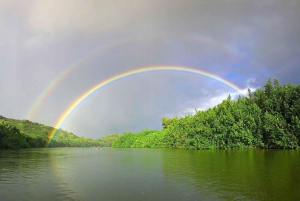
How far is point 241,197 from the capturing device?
12336 millimetres

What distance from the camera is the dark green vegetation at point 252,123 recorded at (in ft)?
175

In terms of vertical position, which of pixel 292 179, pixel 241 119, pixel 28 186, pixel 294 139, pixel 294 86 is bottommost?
pixel 28 186

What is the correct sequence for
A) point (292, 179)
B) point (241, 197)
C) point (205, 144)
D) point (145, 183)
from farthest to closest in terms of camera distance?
point (205, 144)
point (145, 183)
point (292, 179)
point (241, 197)

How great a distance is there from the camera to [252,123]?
59.7 m

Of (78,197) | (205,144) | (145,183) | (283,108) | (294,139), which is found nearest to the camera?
(78,197)

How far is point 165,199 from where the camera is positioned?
41.2 ft

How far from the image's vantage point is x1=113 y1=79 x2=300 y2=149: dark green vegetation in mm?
53353

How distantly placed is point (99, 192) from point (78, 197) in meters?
1.58

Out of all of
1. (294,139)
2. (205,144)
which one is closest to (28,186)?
(294,139)

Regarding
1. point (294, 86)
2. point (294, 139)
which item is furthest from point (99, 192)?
point (294, 86)

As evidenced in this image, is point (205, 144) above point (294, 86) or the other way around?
the other way around

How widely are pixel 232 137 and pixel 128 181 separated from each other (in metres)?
52.6

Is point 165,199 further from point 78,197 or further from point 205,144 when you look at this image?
point 205,144

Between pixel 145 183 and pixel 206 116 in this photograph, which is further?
pixel 206 116
